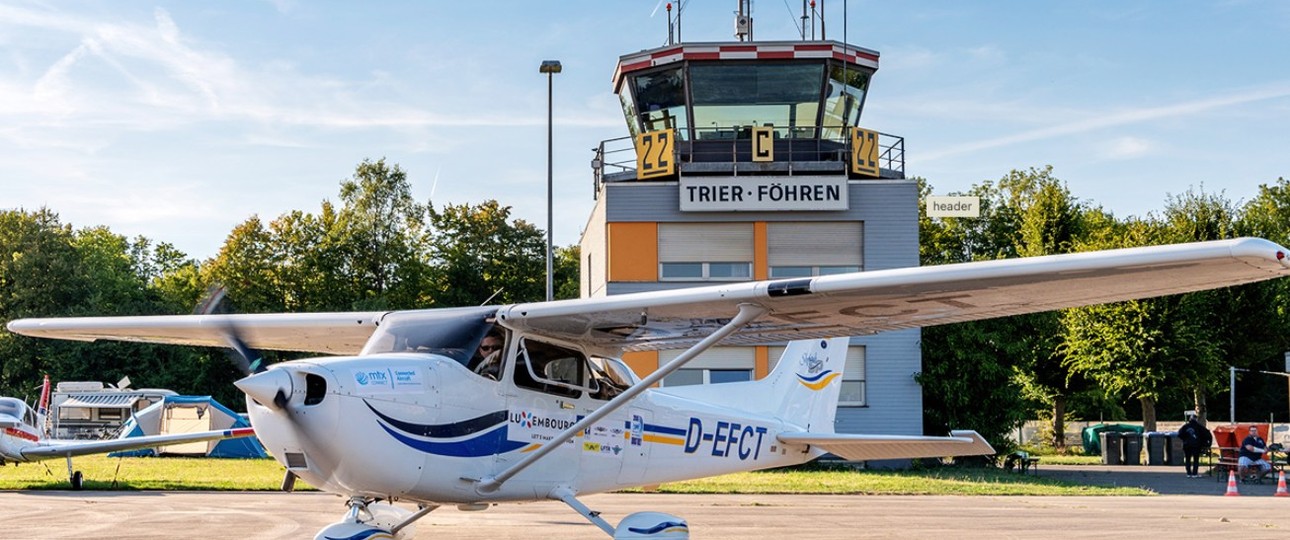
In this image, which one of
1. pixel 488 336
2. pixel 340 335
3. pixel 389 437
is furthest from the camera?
pixel 340 335

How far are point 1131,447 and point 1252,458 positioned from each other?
7.44m

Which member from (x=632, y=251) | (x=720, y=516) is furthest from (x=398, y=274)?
(x=720, y=516)

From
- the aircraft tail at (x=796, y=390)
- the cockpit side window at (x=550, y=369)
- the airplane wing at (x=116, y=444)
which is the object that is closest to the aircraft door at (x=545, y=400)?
the cockpit side window at (x=550, y=369)

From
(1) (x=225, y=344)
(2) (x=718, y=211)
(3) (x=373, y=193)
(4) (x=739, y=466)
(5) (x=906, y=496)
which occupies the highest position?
(3) (x=373, y=193)

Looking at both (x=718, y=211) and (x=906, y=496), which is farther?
(x=718, y=211)

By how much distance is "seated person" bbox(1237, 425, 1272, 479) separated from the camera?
2623cm

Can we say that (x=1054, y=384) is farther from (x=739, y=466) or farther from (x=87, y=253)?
(x=87, y=253)

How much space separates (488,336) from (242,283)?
52.1 metres

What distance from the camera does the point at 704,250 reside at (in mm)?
28719

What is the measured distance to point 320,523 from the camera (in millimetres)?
14359

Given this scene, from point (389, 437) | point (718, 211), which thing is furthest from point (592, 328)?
point (718, 211)

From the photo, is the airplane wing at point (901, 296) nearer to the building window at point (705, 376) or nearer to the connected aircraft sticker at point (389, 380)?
the connected aircraft sticker at point (389, 380)

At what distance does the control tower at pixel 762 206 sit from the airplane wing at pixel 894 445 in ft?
48.1

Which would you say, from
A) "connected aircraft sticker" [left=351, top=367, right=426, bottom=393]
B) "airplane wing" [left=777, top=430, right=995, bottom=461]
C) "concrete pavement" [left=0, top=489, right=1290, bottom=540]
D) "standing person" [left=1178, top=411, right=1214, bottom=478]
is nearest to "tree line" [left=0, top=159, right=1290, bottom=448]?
"standing person" [left=1178, top=411, right=1214, bottom=478]
